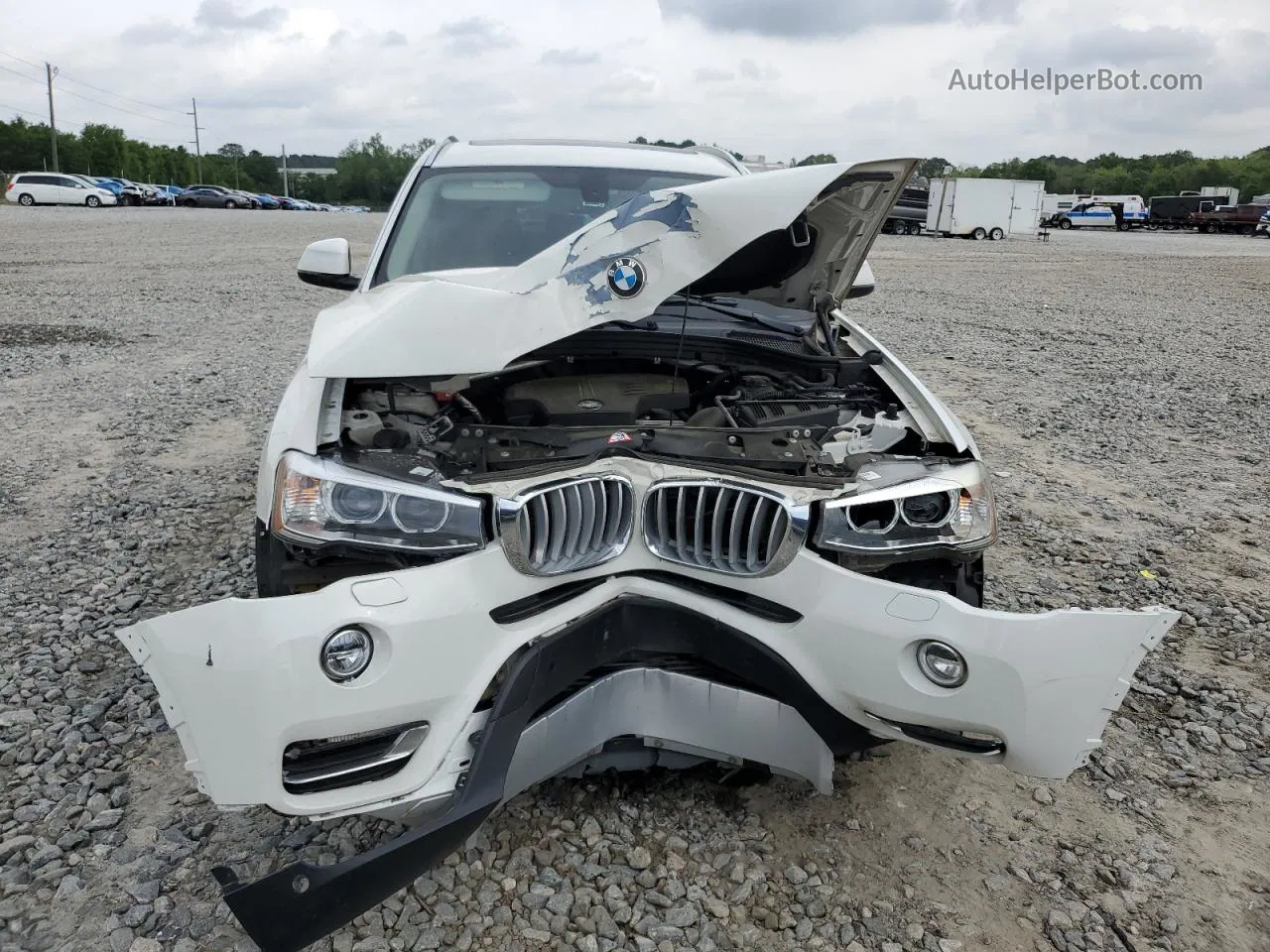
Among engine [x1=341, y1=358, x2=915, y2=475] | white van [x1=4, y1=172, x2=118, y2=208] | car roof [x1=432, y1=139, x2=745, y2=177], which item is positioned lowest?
engine [x1=341, y1=358, x2=915, y2=475]

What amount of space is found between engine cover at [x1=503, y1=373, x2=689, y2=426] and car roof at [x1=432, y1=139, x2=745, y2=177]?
1.57 meters

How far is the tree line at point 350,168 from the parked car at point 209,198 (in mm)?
12698

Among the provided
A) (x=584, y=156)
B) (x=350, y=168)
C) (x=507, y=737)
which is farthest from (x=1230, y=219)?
(x=350, y=168)

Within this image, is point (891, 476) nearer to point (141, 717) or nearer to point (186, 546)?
point (141, 717)

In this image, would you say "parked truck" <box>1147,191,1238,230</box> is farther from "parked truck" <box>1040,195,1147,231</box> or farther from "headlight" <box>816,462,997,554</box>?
"headlight" <box>816,462,997,554</box>

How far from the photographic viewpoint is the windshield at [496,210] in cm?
373

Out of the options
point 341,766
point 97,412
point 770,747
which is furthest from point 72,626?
point 97,412

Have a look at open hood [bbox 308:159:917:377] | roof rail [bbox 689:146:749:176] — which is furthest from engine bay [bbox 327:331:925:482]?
roof rail [bbox 689:146:749:176]

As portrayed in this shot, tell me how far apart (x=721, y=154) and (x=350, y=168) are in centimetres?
9817

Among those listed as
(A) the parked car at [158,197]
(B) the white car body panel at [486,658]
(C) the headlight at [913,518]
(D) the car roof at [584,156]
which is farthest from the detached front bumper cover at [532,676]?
(A) the parked car at [158,197]

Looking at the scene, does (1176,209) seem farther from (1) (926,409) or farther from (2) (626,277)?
(2) (626,277)

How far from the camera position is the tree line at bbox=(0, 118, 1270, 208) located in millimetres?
69625

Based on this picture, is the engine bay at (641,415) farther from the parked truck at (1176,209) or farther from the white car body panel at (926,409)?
the parked truck at (1176,209)

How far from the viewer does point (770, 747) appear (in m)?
2.33
